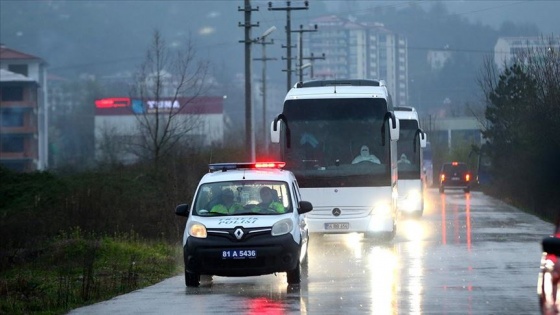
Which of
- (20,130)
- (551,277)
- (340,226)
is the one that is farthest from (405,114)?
(20,130)

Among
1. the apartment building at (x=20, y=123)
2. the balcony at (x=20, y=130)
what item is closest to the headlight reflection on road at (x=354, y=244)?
the apartment building at (x=20, y=123)

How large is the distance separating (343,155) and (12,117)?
79.1m

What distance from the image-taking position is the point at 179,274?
2255cm

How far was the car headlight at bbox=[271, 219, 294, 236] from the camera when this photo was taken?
19.1 meters

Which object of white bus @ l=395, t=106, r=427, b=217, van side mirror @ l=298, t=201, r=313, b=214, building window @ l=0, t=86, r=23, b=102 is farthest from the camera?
building window @ l=0, t=86, r=23, b=102

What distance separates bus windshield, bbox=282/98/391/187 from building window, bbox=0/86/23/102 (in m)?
79.9

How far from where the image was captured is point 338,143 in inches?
1120

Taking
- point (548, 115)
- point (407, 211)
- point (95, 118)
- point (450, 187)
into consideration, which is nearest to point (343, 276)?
point (407, 211)

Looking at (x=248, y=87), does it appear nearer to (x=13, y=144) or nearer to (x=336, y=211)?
(x=336, y=211)

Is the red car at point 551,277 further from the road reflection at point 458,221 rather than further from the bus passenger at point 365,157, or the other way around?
the bus passenger at point 365,157

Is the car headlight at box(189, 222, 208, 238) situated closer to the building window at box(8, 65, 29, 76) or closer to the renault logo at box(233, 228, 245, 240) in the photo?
the renault logo at box(233, 228, 245, 240)

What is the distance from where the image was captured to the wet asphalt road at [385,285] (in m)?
16.0

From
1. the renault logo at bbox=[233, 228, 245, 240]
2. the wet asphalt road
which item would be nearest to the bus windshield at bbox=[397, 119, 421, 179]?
the wet asphalt road

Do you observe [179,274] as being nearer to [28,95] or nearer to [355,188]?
[355,188]
